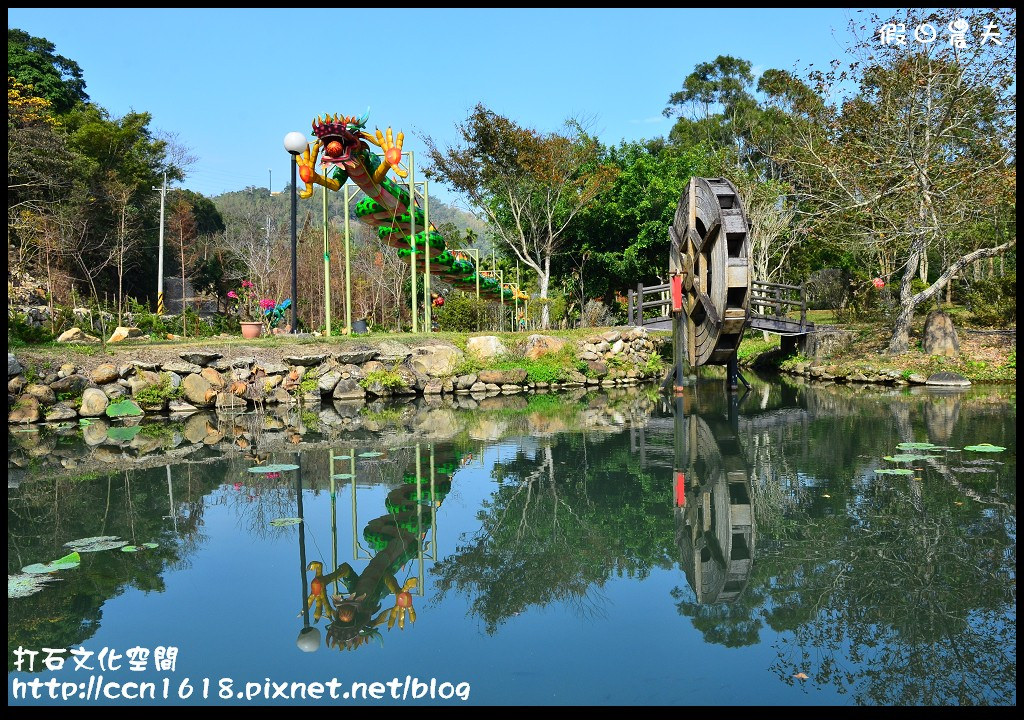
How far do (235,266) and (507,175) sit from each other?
61.2ft

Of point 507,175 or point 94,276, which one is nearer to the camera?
point 507,175

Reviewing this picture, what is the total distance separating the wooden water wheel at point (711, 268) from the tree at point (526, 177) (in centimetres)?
719

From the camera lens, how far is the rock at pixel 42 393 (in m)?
11.4

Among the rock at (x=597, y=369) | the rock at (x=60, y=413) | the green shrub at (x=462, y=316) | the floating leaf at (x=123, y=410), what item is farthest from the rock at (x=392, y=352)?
the rock at (x=60, y=413)

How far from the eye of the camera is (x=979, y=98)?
15.7 metres

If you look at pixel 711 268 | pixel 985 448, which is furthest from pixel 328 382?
pixel 985 448

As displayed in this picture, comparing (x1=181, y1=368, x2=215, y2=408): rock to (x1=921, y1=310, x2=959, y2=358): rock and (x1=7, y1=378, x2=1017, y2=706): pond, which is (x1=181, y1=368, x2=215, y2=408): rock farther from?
(x1=921, y1=310, x2=959, y2=358): rock

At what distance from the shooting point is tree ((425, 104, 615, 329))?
71.5 ft

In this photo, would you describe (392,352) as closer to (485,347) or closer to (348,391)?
(348,391)

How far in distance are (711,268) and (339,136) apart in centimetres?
723

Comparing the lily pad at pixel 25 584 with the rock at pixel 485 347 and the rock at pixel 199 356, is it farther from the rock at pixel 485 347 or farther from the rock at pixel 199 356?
the rock at pixel 485 347

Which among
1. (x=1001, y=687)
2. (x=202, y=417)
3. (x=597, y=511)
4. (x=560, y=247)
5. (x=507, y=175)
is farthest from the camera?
(x=560, y=247)

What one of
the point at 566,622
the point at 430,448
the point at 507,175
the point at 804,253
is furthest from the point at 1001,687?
the point at 804,253

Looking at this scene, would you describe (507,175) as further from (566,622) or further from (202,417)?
(566,622)
